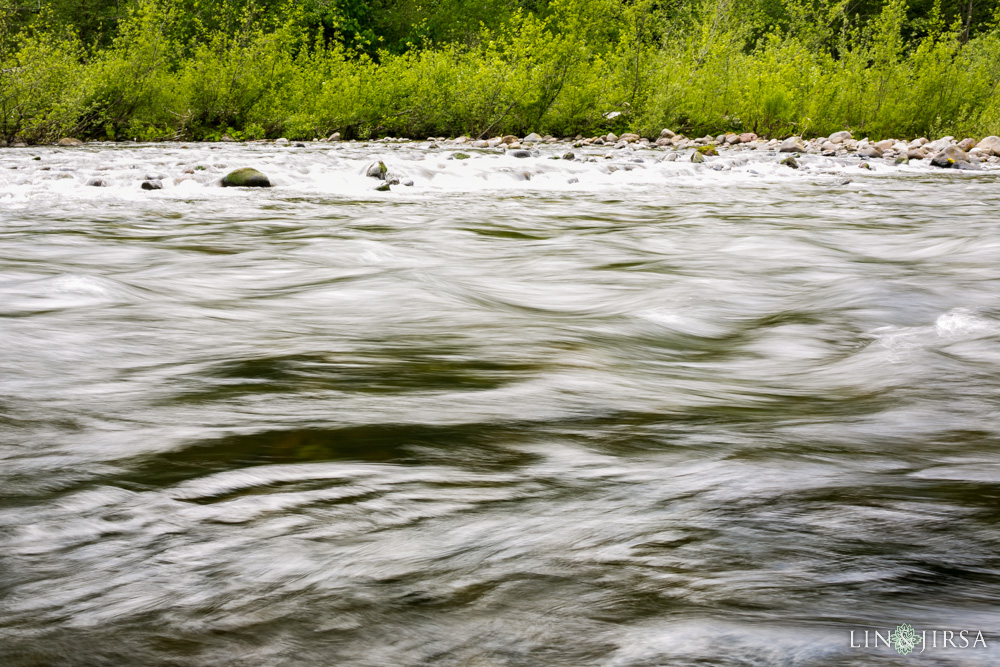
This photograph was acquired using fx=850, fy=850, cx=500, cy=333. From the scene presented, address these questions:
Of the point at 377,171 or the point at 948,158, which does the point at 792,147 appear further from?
the point at 377,171

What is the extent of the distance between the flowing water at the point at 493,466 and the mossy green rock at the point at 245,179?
459cm

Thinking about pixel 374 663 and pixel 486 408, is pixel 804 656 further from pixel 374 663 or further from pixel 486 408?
pixel 486 408

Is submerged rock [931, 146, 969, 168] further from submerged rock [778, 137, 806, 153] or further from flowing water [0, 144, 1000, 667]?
flowing water [0, 144, 1000, 667]

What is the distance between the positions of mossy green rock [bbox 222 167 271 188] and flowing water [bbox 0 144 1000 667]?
4593 millimetres

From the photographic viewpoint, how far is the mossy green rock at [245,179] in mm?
8969

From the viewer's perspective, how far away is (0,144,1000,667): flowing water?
0.96 metres

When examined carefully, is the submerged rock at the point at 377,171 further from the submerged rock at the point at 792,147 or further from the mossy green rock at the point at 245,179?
the submerged rock at the point at 792,147

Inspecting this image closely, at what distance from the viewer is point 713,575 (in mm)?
1077

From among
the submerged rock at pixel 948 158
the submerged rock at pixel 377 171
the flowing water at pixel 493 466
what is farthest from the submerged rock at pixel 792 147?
the flowing water at pixel 493 466

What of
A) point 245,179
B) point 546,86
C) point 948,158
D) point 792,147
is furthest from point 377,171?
point 546,86

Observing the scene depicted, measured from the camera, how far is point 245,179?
901 centimetres

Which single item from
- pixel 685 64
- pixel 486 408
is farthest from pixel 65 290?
pixel 685 64

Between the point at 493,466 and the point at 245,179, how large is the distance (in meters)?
8.15

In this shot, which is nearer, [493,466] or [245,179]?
[493,466]
